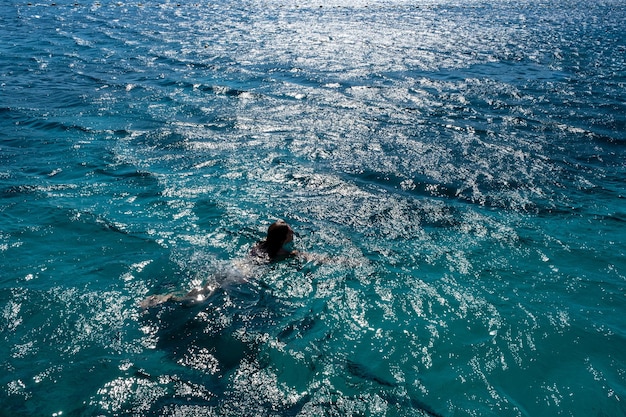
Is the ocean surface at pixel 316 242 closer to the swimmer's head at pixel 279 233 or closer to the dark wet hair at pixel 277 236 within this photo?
the dark wet hair at pixel 277 236

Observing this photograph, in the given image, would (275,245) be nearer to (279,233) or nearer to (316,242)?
(279,233)

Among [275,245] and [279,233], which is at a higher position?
[279,233]

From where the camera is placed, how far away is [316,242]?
10031 mm

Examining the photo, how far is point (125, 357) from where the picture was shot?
6875 mm

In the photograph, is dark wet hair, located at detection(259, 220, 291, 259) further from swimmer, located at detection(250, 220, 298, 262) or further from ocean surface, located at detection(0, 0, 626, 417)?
ocean surface, located at detection(0, 0, 626, 417)

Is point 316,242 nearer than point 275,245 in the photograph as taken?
No

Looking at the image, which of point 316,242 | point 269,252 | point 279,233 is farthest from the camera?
point 316,242

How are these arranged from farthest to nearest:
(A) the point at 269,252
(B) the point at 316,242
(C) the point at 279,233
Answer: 1. (B) the point at 316,242
2. (A) the point at 269,252
3. (C) the point at 279,233

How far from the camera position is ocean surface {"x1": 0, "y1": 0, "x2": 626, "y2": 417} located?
6.62 meters

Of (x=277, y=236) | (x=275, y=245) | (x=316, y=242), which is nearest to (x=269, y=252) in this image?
(x=275, y=245)

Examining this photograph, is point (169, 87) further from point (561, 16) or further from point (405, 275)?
point (561, 16)

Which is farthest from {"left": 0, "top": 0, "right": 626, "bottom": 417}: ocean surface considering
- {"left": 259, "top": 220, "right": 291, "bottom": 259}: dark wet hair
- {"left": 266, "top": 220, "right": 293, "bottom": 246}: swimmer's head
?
{"left": 266, "top": 220, "right": 293, "bottom": 246}: swimmer's head

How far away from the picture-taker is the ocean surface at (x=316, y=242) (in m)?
6.62

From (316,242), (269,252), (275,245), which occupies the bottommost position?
(316,242)
